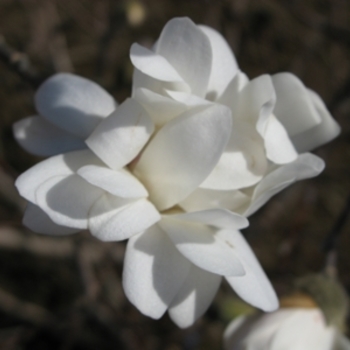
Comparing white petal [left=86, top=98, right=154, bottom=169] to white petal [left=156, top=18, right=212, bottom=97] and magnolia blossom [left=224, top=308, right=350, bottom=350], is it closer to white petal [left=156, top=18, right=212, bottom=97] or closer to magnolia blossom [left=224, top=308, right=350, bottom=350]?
white petal [left=156, top=18, right=212, bottom=97]

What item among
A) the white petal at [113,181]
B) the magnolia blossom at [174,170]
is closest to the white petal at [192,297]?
the magnolia blossom at [174,170]

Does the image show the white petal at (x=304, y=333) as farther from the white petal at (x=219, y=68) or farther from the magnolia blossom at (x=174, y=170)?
the white petal at (x=219, y=68)

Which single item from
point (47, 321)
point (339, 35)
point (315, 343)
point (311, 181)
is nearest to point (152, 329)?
point (47, 321)

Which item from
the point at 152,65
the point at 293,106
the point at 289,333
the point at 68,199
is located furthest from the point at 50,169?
the point at 289,333

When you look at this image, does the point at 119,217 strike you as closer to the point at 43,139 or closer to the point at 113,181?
the point at 113,181

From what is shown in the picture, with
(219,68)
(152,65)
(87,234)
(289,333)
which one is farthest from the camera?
(87,234)
